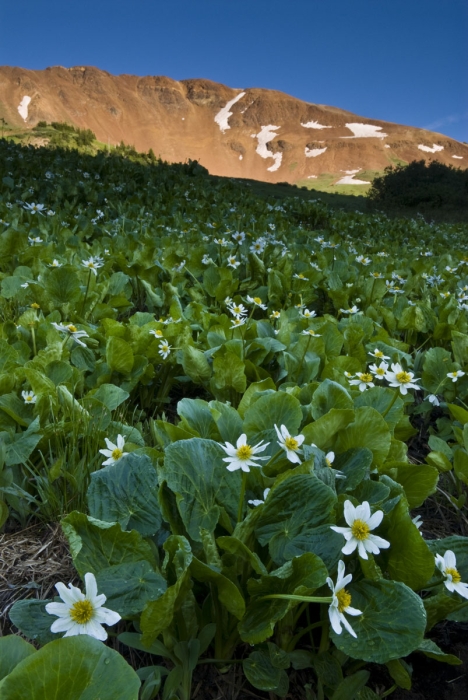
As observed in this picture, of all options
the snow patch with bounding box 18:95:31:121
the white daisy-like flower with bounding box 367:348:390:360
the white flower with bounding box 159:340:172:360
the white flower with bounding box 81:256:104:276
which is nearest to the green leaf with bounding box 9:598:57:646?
the white flower with bounding box 159:340:172:360

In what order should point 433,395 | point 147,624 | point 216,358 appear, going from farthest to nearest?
point 433,395 → point 216,358 → point 147,624

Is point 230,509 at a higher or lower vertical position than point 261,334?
lower

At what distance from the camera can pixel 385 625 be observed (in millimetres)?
992

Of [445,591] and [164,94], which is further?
[164,94]

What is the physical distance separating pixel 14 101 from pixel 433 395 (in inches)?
4514

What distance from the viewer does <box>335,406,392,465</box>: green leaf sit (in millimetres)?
1389

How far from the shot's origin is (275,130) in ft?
402

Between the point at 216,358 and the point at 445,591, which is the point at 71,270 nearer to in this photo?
the point at 216,358

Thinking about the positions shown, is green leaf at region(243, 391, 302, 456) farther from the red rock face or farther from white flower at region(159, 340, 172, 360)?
the red rock face

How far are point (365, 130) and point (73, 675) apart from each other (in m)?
132

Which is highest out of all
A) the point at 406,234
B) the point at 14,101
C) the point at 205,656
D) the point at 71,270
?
the point at 14,101

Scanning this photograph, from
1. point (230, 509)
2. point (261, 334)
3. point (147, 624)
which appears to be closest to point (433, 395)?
point (261, 334)

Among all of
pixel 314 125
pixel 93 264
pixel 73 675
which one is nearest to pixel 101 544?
pixel 73 675

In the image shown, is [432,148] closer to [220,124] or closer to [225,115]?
[220,124]
